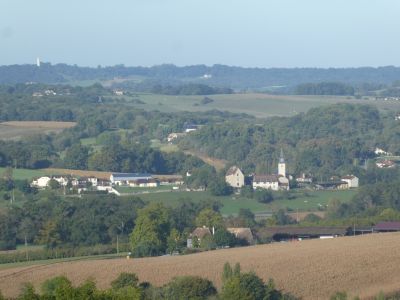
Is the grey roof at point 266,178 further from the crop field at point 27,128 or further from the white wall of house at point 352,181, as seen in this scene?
the crop field at point 27,128

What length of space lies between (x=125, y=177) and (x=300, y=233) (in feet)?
65.9

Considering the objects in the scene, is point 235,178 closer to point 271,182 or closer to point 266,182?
point 266,182

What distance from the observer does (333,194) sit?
52594 mm

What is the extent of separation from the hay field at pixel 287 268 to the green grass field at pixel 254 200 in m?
13.5

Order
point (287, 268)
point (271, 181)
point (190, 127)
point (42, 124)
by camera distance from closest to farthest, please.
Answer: point (287, 268), point (271, 181), point (42, 124), point (190, 127)

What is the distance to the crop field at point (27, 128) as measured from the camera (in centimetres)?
7375

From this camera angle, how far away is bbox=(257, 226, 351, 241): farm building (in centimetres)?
3803

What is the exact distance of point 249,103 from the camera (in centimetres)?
10238

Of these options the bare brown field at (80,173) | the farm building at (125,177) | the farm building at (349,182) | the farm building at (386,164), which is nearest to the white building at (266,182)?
the farm building at (349,182)

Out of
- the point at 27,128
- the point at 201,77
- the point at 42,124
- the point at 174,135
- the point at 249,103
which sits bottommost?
the point at 201,77

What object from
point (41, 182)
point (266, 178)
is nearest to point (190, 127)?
point (266, 178)

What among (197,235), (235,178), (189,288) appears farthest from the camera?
(235,178)

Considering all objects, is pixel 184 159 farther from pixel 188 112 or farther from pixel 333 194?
pixel 188 112

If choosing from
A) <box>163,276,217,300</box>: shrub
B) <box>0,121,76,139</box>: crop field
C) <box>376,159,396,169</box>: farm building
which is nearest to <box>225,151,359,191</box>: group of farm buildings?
<box>376,159,396,169</box>: farm building
